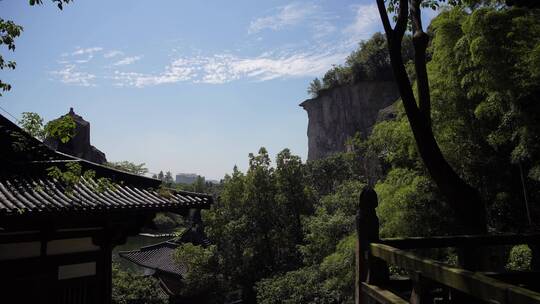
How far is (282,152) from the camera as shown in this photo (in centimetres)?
2434

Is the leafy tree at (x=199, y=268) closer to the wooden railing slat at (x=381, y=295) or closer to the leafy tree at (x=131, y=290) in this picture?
the leafy tree at (x=131, y=290)

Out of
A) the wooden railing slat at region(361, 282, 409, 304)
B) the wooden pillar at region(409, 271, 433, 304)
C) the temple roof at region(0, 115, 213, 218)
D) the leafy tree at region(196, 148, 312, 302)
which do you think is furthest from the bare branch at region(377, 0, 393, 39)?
the leafy tree at region(196, 148, 312, 302)

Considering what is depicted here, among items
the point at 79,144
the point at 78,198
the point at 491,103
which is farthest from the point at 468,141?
the point at 79,144

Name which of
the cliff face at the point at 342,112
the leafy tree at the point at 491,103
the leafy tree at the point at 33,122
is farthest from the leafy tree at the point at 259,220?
the cliff face at the point at 342,112

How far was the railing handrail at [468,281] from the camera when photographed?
6.03ft

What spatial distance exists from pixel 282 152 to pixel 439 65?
1548cm

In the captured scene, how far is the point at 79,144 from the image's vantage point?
30625mm

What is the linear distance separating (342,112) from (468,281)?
2034 inches

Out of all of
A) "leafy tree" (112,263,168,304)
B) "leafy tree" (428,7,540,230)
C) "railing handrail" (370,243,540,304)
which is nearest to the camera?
"railing handrail" (370,243,540,304)

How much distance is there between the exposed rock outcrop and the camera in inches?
348

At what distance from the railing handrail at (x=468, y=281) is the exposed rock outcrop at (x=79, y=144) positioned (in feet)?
13.8

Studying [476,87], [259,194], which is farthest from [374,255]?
[259,194]

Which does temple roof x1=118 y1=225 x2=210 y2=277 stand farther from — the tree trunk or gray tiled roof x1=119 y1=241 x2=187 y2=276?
the tree trunk

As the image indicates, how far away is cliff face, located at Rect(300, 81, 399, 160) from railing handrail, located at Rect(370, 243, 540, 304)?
45.1 meters
